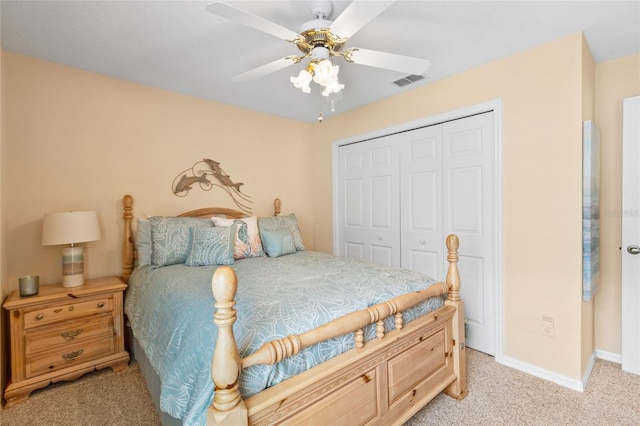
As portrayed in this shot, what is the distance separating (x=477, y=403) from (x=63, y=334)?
2.83 metres

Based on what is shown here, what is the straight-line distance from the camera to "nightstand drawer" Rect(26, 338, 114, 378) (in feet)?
6.49

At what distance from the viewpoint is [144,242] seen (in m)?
2.51

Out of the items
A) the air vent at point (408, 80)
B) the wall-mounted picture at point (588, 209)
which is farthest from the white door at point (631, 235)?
the air vent at point (408, 80)

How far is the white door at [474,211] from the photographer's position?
8.21 ft

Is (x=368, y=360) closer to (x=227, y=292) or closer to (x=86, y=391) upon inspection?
(x=227, y=292)

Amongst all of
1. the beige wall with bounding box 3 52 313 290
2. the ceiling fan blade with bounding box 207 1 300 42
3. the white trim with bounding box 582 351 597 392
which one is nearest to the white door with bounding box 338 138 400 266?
the beige wall with bounding box 3 52 313 290

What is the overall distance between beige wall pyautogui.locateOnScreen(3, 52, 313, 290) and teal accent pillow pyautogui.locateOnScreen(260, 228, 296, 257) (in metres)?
0.80

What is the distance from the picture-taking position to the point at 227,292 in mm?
935

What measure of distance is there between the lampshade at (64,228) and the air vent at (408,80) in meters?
2.84

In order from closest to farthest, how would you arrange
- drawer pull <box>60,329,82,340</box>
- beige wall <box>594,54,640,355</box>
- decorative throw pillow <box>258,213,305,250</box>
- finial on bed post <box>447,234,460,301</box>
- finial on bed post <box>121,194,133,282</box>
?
finial on bed post <box>447,234,460,301</box> < drawer pull <box>60,329,82,340</box> < beige wall <box>594,54,640,355</box> < finial on bed post <box>121,194,133,282</box> < decorative throw pillow <box>258,213,305,250</box>

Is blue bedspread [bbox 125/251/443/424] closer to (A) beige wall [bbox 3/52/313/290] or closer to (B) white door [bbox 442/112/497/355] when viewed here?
(A) beige wall [bbox 3/52/313/290]

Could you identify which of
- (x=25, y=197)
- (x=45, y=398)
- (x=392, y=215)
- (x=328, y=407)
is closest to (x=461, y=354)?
(x=328, y=407)

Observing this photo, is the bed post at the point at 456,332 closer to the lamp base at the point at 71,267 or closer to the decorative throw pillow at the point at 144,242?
the decorative throw pillow at the point at 144,242

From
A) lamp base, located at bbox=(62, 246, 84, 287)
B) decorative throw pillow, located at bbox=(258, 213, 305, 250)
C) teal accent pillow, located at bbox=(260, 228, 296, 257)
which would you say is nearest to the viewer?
lamp base, located at bbox=(62, 246, 84, 287)
